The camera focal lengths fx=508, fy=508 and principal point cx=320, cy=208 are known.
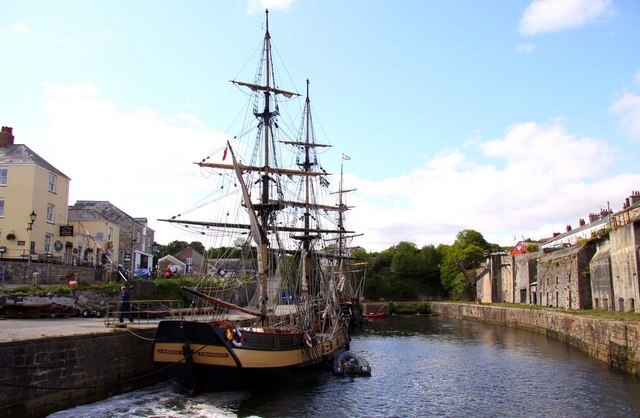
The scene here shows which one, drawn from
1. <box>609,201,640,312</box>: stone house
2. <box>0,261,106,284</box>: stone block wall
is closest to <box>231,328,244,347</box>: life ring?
<box>0,261,106,284</box>: stone block wall

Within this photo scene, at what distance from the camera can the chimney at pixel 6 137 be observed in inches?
1531

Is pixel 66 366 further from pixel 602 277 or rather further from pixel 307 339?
pixel 602 277

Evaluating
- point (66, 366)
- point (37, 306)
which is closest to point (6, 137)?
point (37, 306)

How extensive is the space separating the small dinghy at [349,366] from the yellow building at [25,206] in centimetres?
2145

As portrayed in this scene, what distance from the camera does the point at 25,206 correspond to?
116 ft

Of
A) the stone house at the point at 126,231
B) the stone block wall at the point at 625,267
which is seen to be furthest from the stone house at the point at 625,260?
the stone house at the point at 126,231

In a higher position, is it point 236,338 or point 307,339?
point 236,338

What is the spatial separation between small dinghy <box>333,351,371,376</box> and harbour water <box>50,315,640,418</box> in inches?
20.4

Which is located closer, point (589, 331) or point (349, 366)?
point (349, 366)

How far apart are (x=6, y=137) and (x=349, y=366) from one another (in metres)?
31.7

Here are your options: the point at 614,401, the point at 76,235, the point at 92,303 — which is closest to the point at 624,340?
the point at 614,401

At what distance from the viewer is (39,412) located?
14.5 metres

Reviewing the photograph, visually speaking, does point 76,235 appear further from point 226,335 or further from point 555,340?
point 555,340

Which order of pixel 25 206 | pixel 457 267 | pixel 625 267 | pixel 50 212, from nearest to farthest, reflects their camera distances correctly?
pixel 625 267 < pixel 25 206 < pixel 50 212 < pixel 457 267
